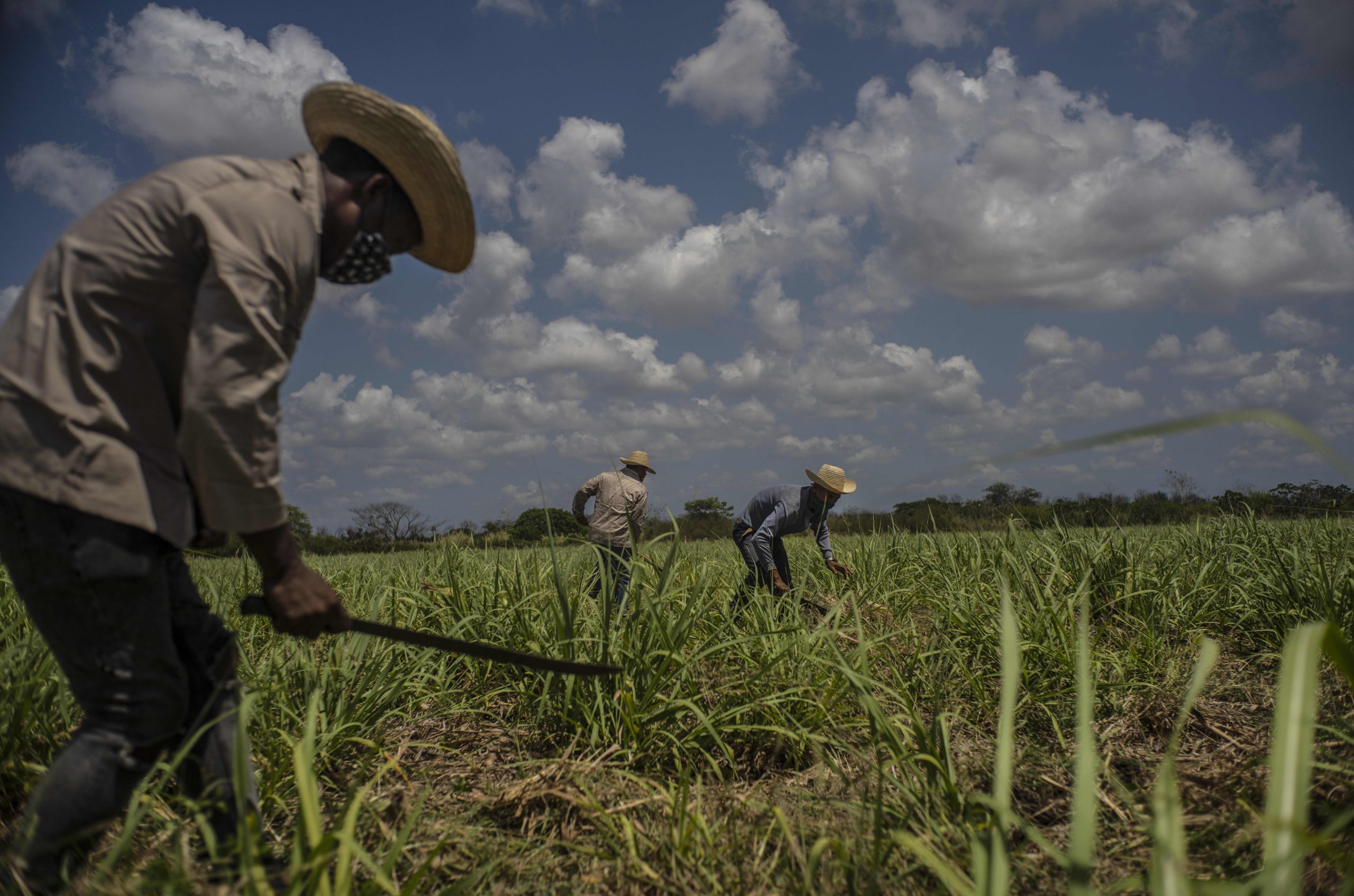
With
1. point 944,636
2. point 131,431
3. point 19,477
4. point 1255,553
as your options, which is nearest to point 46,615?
point 19,477

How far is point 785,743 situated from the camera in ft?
8.29

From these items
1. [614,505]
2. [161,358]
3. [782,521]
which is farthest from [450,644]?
[614,505]

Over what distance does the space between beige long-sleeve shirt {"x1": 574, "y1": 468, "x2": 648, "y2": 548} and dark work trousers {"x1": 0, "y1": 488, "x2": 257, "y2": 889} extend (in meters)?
5.07

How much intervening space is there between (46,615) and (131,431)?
0.40m

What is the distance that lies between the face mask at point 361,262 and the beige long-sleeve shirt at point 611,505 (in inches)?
191

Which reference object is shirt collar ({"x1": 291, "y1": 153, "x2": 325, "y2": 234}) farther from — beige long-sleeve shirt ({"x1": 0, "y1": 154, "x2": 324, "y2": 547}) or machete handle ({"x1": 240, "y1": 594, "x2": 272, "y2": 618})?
machete handle ({"x1": 240, "y1": 594, "x2": 272, "y2": 618})

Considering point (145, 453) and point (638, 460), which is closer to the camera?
point (145, 453)

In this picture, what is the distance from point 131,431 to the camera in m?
1.44

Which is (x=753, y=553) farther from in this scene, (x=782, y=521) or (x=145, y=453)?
(x=145, y=453)

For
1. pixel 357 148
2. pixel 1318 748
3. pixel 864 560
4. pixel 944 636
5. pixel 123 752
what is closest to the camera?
pixel 123 752

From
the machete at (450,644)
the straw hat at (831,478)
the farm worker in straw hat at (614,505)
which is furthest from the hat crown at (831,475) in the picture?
the machete at (450,644)

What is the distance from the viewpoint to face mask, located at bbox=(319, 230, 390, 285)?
5.80 feet

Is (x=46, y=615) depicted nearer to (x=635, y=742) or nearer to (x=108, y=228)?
(x=108, y=228)

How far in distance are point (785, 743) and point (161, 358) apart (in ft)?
7.35
